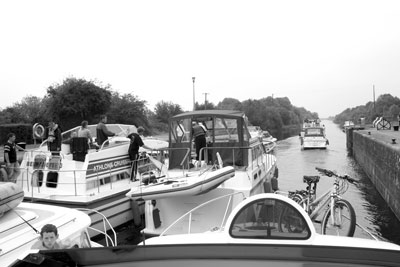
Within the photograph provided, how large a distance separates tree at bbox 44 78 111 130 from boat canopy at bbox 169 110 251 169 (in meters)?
23.1

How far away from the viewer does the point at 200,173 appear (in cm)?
814

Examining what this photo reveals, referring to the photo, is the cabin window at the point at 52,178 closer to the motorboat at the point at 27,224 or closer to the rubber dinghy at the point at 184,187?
the rubber dinghy at the point at 184,187

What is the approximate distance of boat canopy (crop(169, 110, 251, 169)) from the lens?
29.8ft

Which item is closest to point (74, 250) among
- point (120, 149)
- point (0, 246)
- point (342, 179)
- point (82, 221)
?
point (0, 246)

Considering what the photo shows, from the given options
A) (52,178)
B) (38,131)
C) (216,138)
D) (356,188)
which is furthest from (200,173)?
(356,188)

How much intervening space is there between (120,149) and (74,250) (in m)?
8.01

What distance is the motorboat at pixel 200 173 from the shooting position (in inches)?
288

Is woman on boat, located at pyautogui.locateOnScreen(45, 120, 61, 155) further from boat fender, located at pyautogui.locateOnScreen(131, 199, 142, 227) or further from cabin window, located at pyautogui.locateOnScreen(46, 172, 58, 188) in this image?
boat fender, located at pyautogui.locateOnScreen(131, 199, 142, 227)

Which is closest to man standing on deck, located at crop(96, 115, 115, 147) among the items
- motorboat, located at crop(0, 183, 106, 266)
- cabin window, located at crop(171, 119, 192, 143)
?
cabin window, located at crop(171, 119, 192, 143)

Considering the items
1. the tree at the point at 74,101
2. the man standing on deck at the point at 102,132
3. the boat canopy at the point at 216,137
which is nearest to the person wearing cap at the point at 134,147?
the man standing on deck at the point at 102,132

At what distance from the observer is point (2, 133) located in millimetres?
29234

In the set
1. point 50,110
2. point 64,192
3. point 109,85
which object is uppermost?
point 109,85

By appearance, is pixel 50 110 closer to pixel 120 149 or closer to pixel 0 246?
pixel 120 149

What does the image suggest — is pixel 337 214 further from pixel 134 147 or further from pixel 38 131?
pixel 38 131
